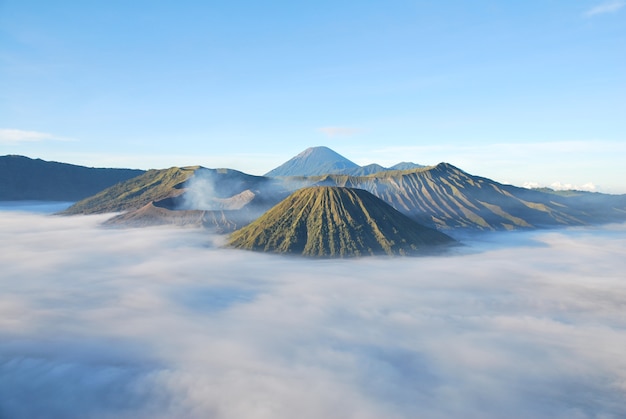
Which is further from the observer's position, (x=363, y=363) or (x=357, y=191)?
(x=357, y=191)

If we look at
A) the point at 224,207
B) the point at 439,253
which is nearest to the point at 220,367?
the point at 439,253

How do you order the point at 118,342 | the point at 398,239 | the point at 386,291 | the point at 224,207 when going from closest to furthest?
the point at 118,342 < the point at 386,291 < the point at 398,239 < the point at 224,207

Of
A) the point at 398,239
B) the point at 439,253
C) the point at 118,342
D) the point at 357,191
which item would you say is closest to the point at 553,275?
the point at 439,253

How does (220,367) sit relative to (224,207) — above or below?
below

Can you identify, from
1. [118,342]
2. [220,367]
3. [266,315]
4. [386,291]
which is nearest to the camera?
[220,367]

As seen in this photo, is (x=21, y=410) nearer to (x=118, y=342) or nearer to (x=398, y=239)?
(x=118, y=342)

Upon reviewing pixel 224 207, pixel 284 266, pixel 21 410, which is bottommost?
pixel 21 410

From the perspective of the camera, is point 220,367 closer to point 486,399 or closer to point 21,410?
point 21,410
